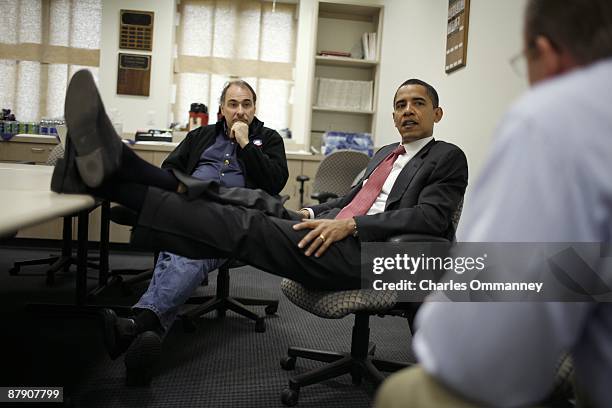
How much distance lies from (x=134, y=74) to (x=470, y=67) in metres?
3.26

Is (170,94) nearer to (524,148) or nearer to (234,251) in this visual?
(234,251)

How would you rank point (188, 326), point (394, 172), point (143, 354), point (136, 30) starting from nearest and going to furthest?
point (143, 354) → point (394, 172) → point (188, 326) → point (136, 30)

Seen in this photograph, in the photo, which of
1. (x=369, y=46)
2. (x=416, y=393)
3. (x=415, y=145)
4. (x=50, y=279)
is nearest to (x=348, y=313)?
(x=415, y=145)

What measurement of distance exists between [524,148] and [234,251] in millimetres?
1002

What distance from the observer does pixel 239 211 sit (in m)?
1.44

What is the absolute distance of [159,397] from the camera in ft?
5.52

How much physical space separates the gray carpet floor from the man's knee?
3.95ft

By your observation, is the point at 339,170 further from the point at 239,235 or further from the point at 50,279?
the point at 239,235

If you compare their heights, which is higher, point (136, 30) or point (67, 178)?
point (136, 30)

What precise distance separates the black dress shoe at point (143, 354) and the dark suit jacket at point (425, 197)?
0.76 meters

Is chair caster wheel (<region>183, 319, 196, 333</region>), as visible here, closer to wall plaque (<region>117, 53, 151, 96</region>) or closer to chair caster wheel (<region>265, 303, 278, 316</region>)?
chair caster wheel (<region>265, 303, 278, 316</region>)

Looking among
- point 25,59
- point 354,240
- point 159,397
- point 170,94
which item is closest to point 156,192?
point 354,240

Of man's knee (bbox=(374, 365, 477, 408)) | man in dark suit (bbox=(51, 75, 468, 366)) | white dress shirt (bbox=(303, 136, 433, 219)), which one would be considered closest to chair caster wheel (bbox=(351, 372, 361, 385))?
man in dark suit (bbox=(51, 75, 468, 366))

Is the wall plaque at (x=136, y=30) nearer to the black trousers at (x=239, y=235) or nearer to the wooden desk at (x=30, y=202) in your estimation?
the wooden desk at (x=30, y=202)
